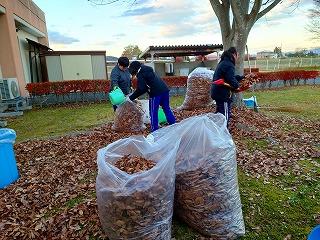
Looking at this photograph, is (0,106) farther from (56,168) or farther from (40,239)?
(40,239)

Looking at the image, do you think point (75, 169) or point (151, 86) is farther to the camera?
point (151, 86)

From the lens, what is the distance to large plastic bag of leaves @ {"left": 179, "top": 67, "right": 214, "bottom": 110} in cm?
743

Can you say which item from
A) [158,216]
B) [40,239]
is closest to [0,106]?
[40,239]

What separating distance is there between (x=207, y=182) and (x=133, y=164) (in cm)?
66

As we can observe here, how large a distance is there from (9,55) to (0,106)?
273cm

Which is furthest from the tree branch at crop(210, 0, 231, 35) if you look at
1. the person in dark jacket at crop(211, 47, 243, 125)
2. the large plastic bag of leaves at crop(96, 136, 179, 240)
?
the large plastic bag of leaves at crop(96, 136, 179, 240)

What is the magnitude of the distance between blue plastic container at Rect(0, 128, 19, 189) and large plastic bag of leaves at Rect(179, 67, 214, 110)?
492 cm

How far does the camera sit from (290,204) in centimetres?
311

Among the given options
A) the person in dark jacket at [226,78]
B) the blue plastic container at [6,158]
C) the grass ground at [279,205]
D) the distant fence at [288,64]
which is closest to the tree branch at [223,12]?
the person in dark jacket at [226,78]

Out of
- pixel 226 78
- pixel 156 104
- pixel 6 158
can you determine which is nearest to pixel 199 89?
pixel 226 78

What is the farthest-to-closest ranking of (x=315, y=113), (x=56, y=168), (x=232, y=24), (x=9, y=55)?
(x=9, y=55), (x=315, y=113), (x=232, y=24), (x=56, y=168)

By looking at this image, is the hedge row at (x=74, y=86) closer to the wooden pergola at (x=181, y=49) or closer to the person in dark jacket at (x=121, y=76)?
the wooden pergola at (x=181, y=49)

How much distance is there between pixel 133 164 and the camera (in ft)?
7.98

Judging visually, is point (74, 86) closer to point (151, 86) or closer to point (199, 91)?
point (199, 91)
